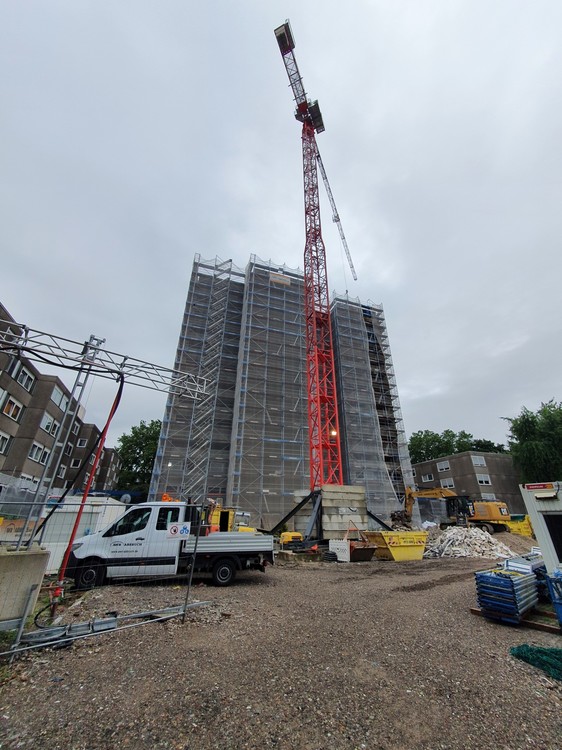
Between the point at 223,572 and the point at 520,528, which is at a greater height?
the point at 520,528

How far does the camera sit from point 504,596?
20.5 ft

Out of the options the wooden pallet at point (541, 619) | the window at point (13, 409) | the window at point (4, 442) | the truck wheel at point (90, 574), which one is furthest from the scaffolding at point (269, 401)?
the wooden pallet at point (541, 619)

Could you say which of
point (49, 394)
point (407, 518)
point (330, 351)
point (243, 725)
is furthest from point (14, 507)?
point (330, 351)

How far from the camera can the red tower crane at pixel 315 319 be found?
84.4ft

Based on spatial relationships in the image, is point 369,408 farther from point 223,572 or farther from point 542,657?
point 542,657

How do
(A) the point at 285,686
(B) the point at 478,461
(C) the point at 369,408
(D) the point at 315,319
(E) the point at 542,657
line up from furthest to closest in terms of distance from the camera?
(B) the point at 478,461 → (C) the point at 369,408 → (D) the point at 315,319 → (E) the point at 542,657 → (A) the point at 285,686

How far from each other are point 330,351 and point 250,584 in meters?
22.6

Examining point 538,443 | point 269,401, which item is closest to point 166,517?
point 269,401

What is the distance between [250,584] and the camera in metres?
9.05

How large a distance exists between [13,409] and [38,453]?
4071 millimetres

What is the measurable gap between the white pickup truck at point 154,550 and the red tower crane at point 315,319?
15.6m

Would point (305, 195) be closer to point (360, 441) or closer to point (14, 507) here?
point (360, 441)

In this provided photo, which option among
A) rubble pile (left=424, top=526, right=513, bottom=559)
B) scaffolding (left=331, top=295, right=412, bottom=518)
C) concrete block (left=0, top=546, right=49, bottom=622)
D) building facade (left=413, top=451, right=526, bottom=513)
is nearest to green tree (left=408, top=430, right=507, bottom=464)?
building facade (left=413, top=451, right=526, bottom=513)

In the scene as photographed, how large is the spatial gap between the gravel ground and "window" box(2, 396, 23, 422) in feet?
68.1
